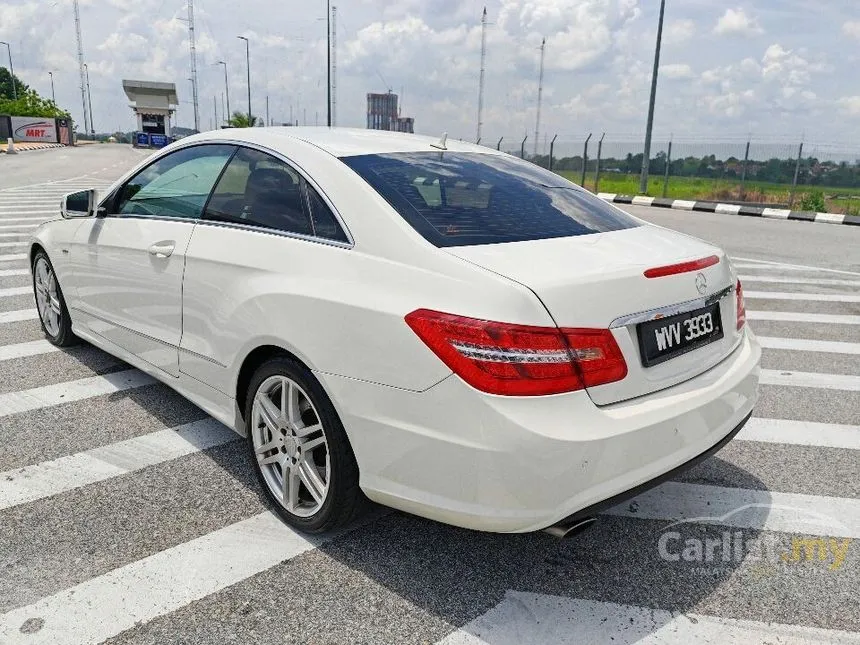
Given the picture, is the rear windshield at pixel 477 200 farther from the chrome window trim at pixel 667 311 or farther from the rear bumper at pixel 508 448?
the rear bumper at pixel 508 448

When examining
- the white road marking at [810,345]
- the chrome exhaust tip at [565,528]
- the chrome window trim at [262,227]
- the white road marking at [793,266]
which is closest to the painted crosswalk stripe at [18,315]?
the chrome window trim at [262,227]

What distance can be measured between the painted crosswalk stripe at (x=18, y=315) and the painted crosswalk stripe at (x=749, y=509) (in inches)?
211

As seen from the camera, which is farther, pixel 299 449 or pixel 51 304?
pixel 51 304

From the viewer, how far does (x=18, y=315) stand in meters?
6.31

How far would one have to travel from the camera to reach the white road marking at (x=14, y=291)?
7.10 meters

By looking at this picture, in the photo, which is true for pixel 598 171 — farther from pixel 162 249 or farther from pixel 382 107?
pixel 382 107

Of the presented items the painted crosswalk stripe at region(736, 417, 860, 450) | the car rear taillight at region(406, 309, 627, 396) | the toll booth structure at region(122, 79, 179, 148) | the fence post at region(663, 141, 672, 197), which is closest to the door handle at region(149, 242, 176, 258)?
the car rear taillight at region(406, 309, 627, 396)

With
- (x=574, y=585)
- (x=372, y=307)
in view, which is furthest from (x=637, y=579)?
(x=372, y=307)

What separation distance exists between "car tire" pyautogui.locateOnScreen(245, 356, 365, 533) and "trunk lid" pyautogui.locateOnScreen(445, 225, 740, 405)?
2.59 feet

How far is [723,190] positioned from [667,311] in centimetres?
2433

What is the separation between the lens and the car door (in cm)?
353

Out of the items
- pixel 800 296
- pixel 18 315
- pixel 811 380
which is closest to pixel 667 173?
pixel 800 296

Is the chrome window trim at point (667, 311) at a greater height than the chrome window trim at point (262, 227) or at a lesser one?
lesser

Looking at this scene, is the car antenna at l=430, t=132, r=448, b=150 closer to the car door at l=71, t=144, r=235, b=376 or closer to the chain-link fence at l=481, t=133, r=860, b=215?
the car door at l=71, t=144, r=235, b=376
